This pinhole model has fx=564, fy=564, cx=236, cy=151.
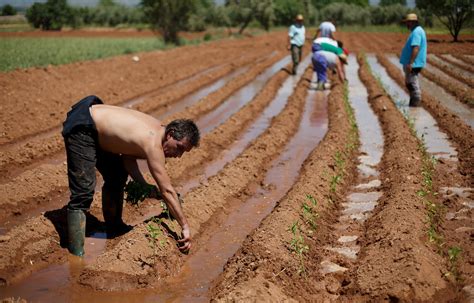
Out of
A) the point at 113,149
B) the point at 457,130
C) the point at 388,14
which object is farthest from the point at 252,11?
the point at 113,149

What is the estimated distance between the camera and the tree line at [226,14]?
33.0 metres

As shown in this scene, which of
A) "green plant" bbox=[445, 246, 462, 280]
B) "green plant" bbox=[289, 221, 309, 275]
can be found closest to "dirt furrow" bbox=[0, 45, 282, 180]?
"green plant" bbox=[289, 221, 309, 275]

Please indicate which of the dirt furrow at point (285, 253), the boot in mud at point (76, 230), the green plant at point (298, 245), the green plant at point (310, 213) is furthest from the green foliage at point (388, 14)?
the boot in mud at point (76, 230)

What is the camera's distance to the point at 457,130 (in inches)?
370

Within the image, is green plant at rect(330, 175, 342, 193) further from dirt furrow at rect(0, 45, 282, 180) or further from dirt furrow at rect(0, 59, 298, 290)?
dirt furrow at rect(0, 45, 282, 180)

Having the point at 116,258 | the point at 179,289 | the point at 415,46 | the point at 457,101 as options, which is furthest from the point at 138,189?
the point at 457,101

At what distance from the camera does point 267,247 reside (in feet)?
15.3

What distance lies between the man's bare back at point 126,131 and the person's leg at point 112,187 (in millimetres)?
258

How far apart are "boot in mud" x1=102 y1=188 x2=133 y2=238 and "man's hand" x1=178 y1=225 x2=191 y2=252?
79 cm

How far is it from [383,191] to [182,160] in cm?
286

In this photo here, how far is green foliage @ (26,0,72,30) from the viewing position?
40.5 meters

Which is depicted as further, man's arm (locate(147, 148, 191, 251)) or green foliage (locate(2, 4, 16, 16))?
green foliage (locate(2, 4, 16, 16))

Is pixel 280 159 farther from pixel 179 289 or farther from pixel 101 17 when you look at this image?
pixel 101 17

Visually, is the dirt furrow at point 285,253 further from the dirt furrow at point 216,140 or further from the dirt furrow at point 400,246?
the dirt furrow at point 216,140
